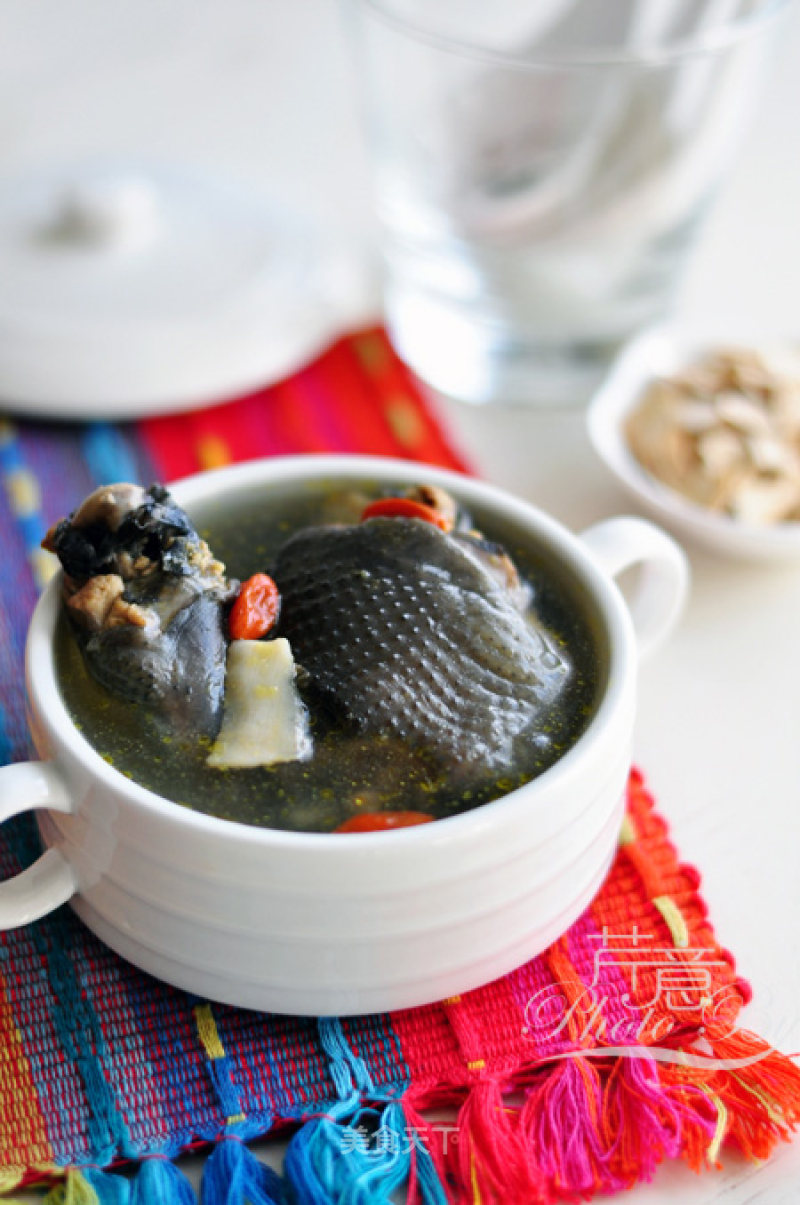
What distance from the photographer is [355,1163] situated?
30.5 inches

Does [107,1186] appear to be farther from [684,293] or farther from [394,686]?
[684,293]

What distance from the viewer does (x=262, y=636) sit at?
0.91 m

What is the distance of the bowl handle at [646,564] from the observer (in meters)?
1.03

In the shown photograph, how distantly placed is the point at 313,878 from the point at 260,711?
0.14 m

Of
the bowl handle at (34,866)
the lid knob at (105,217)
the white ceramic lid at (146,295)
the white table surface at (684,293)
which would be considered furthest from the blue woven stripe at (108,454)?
the bowl handle at (34,866)

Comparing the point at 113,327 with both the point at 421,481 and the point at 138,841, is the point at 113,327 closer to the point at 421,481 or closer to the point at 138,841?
the point at 421,481

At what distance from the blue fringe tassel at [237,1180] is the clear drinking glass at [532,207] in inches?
39.7

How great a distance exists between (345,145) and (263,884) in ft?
5.28

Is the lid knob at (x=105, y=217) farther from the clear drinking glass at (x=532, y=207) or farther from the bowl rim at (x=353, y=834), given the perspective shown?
the bowl rim at (x=353, y=834)

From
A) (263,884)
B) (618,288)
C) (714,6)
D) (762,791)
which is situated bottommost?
(762,791)

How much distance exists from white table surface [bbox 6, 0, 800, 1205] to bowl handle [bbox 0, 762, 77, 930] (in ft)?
0.65

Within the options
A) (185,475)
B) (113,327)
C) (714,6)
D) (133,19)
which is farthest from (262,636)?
(133,19)

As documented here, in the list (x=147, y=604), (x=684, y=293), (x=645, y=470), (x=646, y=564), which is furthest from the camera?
(x=684, y=293)

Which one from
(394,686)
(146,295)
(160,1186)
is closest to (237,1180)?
(160,1186)
